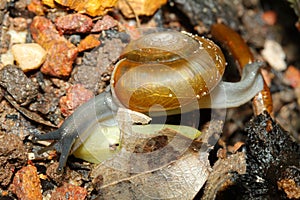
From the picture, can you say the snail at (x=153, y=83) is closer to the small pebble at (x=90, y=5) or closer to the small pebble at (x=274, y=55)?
the small pebble at (x=90, y=5)

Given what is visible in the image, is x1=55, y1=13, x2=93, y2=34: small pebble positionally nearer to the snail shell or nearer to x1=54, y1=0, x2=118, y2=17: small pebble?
x1=54, y1=0, x2=118, y2=17: small pebble

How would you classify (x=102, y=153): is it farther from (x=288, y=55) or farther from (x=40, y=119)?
(x=288, y=55)

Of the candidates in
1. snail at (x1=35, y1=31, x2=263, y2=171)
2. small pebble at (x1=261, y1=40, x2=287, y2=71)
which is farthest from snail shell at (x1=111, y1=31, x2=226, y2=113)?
small pebble at (x1=261, y1=40, x2=287, y2=71)

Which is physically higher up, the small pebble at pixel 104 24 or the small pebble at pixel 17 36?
the small pebble at pixel 104 24

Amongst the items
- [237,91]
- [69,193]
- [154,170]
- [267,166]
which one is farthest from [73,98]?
[267,166]

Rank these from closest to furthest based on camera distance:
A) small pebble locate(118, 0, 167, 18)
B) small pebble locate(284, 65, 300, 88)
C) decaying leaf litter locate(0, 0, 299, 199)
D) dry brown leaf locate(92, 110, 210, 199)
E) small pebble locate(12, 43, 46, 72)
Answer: dry brown leaf locate(92, 110, 210, 199) → decaying leaf litter locate(0, 0, 299, 199) → small pebble locate(12, 43, 46, 72) → small pebble locate(118, 0, 167, 18) → small pebble locate(284, 65, 300, 88)

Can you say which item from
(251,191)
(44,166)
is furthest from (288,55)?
(44,166)

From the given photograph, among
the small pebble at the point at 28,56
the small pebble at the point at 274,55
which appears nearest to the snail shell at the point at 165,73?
the small pebble at the point at 28,56
